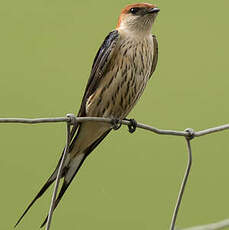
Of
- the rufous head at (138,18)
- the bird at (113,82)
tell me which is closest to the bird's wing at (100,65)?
the bird at (113,82)

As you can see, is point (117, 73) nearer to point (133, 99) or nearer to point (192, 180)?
point (133, 99)

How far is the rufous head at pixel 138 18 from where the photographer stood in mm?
3139

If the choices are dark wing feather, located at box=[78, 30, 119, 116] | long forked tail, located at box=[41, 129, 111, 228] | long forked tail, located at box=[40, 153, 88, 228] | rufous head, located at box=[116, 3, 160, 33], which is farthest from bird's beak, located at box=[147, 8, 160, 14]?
long forked tail, located at box=[40, 153, 88, 228]

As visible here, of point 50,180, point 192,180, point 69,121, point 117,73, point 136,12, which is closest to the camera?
point 69,121

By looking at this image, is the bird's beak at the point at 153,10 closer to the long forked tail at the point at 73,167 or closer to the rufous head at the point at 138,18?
the rufous head at the point at 138,18

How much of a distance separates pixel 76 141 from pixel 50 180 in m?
0.53

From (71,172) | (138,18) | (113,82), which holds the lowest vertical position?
(71,172)

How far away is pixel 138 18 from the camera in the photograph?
3.15 metres

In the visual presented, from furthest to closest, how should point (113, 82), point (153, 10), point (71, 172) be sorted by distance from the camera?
point (153, 10) < point (113, 82) < point (71, 172)

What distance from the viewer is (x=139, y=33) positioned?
10.2 feet

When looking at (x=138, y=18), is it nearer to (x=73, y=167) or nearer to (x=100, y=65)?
(x=100, y=65)

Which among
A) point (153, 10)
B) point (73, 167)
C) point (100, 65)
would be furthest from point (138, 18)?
point (73, 167)

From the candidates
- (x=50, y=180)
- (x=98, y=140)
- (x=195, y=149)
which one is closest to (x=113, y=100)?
(x=98, y=140)

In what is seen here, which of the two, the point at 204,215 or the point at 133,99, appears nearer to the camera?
the point at 133,99
